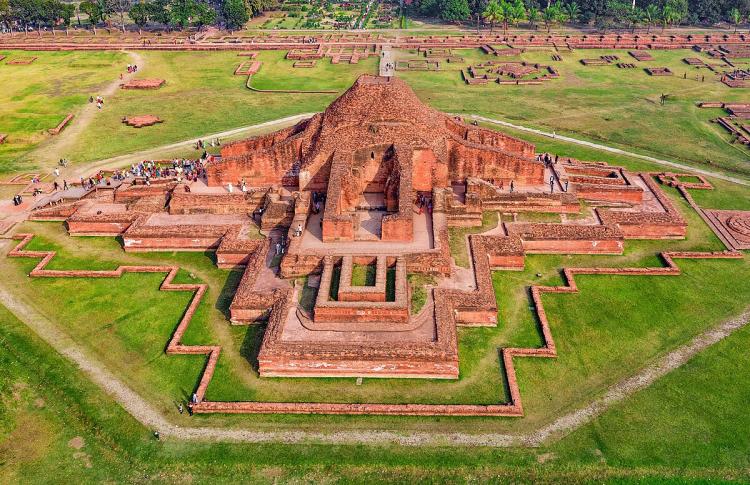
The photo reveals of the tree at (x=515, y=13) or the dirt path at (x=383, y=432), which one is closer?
the dirt path at (x=383, y=432)

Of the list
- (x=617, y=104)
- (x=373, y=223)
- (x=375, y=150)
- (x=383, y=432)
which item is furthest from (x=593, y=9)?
(x=383, y=432)

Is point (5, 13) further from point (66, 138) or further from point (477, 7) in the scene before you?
point (477, 7)

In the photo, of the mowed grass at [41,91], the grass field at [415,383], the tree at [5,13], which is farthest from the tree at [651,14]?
the tree at [5,13]

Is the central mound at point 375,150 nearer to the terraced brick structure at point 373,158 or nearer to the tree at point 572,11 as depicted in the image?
the terraced brick structure at point 373,158

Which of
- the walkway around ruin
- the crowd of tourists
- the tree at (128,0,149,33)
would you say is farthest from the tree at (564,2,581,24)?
the crowd of tourists

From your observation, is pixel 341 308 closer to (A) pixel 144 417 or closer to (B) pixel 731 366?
(A) pixel 144 417

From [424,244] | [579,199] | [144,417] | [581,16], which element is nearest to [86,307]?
[144,417]
